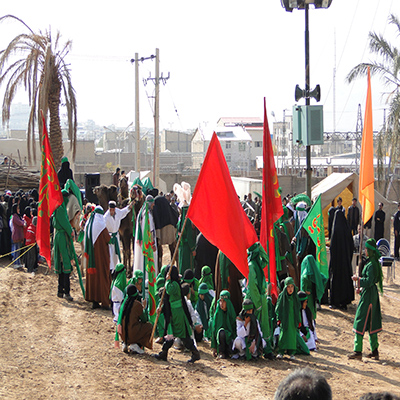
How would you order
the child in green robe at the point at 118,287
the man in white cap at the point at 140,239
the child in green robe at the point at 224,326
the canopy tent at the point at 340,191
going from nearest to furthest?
the child in green robe at the point at 224,326, the child in green robe at the point at 118,287, the man in white cap at the point at 140,239, the canopy tent at the point at 340,191

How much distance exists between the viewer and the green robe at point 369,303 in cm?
892

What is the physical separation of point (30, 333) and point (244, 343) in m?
3.04

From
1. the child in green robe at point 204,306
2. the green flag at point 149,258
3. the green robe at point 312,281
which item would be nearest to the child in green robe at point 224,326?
the child in green robe at point 204,306

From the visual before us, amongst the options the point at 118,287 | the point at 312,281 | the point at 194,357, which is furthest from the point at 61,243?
the point at 312,281

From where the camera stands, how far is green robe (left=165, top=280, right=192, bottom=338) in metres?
8.32

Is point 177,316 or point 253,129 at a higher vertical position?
point 253,129

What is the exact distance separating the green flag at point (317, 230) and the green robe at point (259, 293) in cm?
236

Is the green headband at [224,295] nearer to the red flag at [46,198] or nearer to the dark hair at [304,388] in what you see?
the red flag at [46,198]

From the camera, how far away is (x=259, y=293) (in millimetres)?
8742

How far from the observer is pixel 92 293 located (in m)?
10.9

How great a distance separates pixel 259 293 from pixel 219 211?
4.59ft

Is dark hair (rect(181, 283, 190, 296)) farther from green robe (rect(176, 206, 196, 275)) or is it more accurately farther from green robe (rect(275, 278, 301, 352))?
green robe (rect(176, 206, 196, 275))

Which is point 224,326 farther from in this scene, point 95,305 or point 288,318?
point 95,305

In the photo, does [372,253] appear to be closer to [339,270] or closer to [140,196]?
[339,270]
